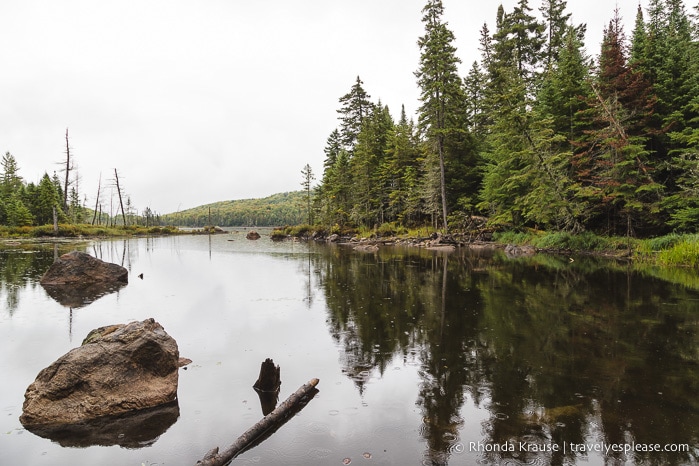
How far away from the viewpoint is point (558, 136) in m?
26.2

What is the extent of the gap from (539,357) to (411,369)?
2.76 metres

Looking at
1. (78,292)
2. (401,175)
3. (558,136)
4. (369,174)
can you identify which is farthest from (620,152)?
(369,174)

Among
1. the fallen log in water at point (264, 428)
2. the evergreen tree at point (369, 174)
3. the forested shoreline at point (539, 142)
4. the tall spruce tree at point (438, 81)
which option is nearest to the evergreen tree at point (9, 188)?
the forested shoreline at point (539, 142)

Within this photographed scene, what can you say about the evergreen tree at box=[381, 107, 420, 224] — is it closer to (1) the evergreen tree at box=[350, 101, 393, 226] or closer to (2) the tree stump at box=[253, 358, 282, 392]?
(1) the evergreen tree at box=[350, 101, 393, 226]

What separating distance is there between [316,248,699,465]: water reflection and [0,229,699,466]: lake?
3 centimetres

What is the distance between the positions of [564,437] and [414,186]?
42.4m

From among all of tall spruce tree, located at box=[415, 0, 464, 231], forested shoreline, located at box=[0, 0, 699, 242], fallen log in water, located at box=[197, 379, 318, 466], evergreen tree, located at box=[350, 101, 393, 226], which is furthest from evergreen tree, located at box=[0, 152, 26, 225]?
fallen log in water, located at box=[197, 379, 318, 466]

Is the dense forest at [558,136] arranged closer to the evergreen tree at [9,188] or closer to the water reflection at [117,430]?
the water reflection at [117,430]

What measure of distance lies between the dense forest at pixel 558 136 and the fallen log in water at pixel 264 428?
23.8m

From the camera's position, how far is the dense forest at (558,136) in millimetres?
23375

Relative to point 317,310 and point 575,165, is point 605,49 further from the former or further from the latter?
point 317,310

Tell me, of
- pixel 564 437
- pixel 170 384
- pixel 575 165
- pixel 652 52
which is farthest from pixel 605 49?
pixel 170 384

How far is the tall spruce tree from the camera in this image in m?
35.6

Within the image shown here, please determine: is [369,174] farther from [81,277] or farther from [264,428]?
[264,428]
